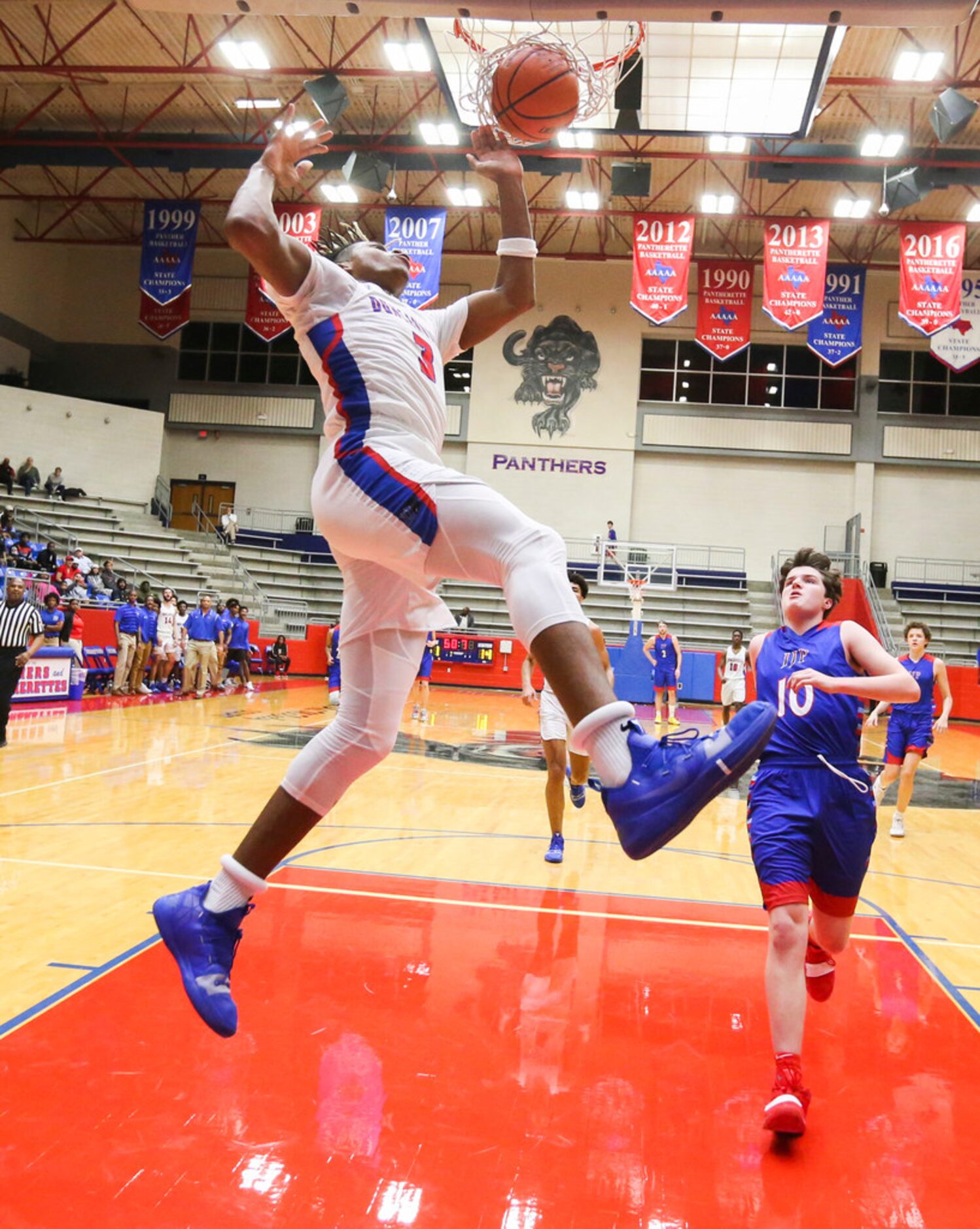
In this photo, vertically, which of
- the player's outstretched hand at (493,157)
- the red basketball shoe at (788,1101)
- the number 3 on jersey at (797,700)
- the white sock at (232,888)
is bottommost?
the red basketball shoe at (788,1101)

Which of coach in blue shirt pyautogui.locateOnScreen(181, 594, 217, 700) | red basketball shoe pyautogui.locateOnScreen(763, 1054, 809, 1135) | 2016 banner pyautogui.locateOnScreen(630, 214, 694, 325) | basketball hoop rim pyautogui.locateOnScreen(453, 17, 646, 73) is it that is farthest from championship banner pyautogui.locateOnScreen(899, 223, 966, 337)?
red basketball shoe pyautogui.locateOnScreen(763, 1054, 809, 1135)

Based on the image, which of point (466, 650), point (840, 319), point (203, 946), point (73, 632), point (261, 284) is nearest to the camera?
point (203, 946)

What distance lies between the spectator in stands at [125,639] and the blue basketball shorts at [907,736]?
11.3 metres

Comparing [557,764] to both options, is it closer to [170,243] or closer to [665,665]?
[665,665]

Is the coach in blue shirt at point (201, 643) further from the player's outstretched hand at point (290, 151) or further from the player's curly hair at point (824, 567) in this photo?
the player's outstretched hand at point (290, 151)

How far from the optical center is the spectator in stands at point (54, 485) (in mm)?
22922

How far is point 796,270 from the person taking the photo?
16.4 metres

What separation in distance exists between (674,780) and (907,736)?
6629 mm

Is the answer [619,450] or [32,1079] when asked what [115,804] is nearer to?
[32,1079]

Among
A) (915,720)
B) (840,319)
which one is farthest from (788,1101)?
(840,319)

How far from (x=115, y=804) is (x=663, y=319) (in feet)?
44.3

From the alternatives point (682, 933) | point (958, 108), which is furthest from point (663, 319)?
point (682, 933)

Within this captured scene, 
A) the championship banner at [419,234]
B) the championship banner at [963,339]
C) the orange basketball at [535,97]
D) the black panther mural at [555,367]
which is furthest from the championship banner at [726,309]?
the orange basketball at [535,97]

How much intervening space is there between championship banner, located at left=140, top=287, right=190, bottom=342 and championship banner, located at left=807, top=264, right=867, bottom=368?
13084mm
